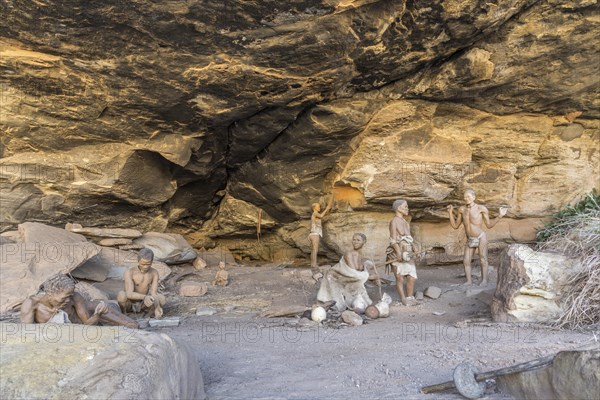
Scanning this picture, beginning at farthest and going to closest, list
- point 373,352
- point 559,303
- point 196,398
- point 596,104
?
1. point 596,104
2. point 559,303
3. point 373,352
4. point 196,398

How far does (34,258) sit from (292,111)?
4.17 m

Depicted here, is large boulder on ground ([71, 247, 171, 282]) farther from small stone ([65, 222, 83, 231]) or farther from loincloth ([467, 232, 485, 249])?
loincloth ([467, 232, 485, 249])

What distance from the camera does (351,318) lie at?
225 inches

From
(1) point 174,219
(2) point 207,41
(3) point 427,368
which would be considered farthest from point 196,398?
(1) point 174,219

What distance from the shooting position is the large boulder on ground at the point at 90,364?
8.38 feet

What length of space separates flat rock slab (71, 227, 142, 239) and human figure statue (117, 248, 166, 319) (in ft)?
9.20

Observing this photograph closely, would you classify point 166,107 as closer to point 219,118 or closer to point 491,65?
point 219,118

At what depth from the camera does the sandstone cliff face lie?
600cm

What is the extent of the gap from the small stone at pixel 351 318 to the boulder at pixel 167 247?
14.0 feet

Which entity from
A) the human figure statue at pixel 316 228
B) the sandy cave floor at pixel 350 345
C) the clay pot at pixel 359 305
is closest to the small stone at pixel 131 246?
the sandy cave floor at pixel 350 345

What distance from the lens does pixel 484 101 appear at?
27.1 ft

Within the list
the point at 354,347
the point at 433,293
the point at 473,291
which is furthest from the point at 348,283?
the point at 354,347

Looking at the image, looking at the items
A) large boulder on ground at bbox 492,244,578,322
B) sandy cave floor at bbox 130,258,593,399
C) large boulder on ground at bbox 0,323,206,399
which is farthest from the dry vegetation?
large boulder on ground at bbox 0,323,206,399

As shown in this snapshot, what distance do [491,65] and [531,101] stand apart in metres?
1.43
